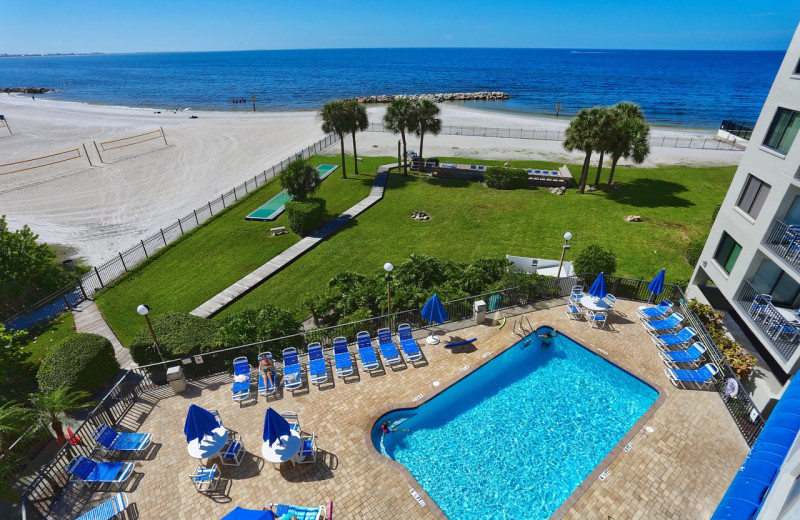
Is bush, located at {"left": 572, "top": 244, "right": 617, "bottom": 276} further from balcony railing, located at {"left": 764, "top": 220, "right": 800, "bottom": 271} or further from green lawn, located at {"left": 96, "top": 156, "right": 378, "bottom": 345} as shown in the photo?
green lawn, located at {"left": 96, "top": 156, "right": 378, "bottom": 345}

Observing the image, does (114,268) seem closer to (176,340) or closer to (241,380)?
(176,340)

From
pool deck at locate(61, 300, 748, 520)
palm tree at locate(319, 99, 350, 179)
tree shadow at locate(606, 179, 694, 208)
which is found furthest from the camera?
palm tree at locate(319, 99, 350, 179)

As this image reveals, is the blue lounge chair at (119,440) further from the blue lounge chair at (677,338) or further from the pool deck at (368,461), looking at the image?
the blue lounge chair at (677,338)

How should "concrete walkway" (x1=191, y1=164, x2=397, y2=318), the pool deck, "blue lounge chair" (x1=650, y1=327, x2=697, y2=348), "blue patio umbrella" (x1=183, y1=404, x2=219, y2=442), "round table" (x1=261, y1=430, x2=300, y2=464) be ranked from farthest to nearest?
"concrete walkway" (x1=191, y1=164, x2=397, y2=318)
"blue lounge chair" (x1=650, y1=327, x2=697, y2=348)
"round table" (x1=261, y1=430, x2=300, y2=464)
"blue patio umbrella" (x1=183, y1=404, x2=219, y2=442)
the pool deck

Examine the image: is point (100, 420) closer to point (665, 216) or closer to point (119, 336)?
point (119, 336)

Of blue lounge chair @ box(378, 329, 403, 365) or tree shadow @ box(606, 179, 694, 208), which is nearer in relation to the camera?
blue lounge chair @ box(378, 329, 403, 365)

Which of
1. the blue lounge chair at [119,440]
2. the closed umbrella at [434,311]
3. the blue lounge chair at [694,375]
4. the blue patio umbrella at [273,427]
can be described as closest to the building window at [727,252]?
the blue lounge chair at [694,375]

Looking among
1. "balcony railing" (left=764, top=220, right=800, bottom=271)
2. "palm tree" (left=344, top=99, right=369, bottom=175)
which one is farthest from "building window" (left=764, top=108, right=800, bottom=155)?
"palm tree" (left=344, top=99, right=369, bottom=175)
